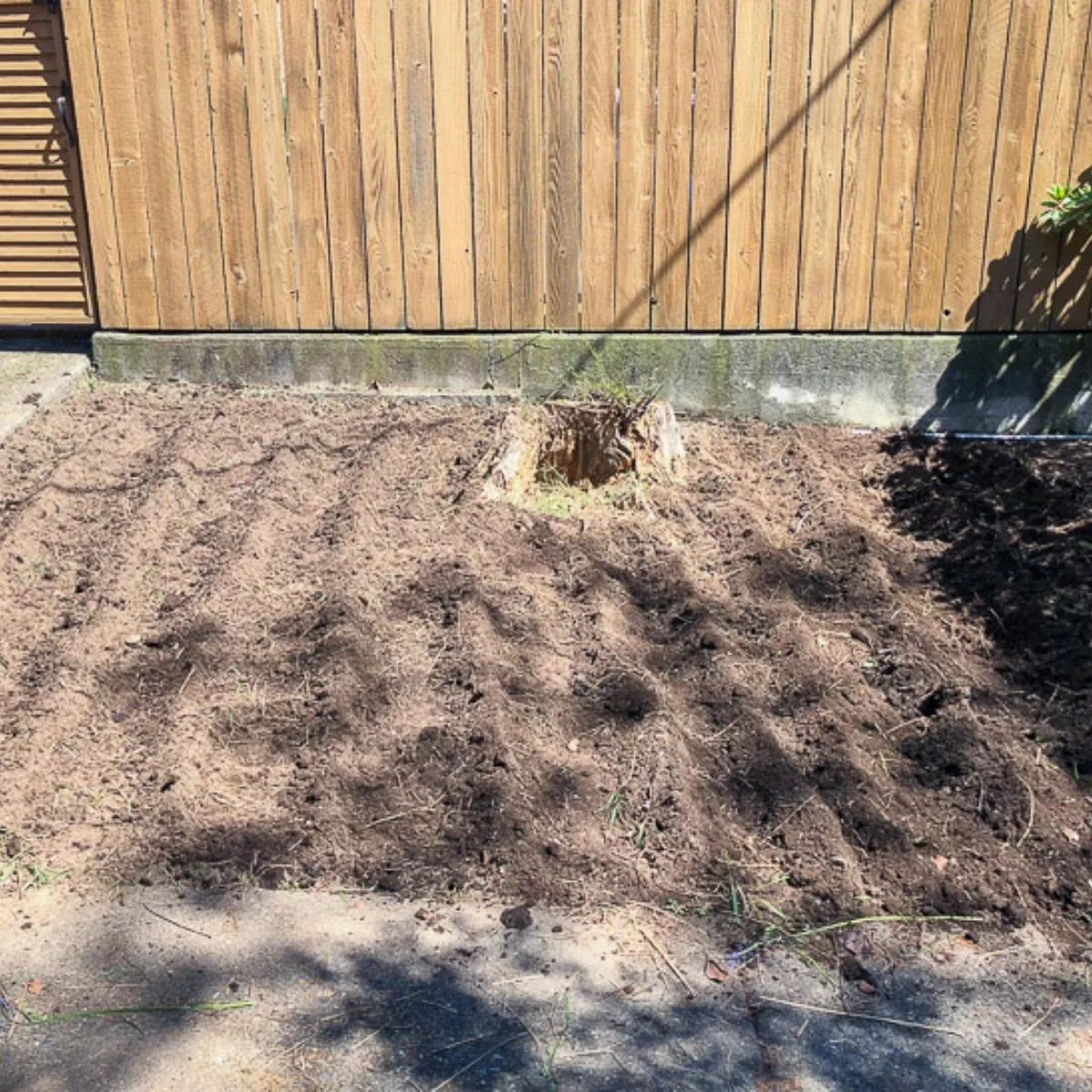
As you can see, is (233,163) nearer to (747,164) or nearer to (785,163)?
(747,164)

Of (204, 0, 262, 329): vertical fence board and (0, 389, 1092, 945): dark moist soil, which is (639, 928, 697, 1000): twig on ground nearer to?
(0, 389, 1092, 945): dark moist soil

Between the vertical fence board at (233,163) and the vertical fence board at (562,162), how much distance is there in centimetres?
141

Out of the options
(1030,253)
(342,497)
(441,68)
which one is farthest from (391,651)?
(1030,253)

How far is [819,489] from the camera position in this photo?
18.0ft

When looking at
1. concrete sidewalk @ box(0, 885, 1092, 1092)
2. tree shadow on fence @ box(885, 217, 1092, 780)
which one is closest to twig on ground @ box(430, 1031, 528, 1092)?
concrete sidewalk @ box(0, 885, 1092, 1092)

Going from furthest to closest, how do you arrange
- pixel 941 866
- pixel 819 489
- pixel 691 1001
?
pixel 819 489 < pixel 941 866 < pixel 691 1001

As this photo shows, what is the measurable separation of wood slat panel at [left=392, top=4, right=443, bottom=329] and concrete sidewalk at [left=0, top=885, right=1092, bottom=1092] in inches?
141

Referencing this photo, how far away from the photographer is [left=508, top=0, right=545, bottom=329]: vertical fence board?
5.84 metres

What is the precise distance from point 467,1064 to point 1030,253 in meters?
4.72

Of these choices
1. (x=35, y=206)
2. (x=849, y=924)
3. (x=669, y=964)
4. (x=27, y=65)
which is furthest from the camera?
(x=35, y=206)

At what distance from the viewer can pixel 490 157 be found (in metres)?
6.04

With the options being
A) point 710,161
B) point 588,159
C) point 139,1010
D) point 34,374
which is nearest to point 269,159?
point 588,159

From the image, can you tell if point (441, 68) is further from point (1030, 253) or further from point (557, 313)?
point (1030, 253)

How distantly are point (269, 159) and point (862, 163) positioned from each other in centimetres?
276
